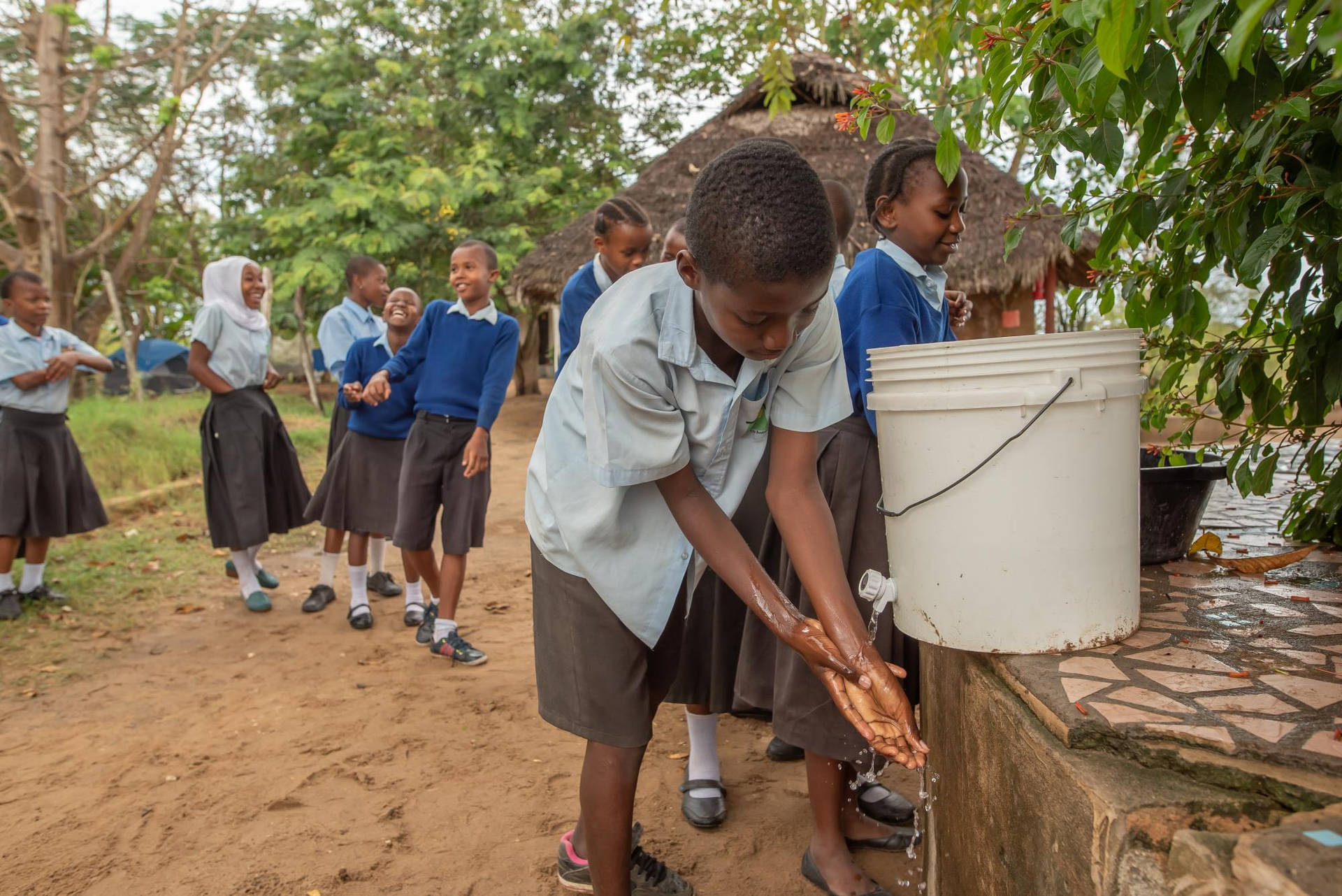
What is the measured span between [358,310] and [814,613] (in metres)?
3.94

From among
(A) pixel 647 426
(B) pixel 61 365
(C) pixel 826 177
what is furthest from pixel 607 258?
(C) pixel 826 177

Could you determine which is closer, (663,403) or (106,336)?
(663,403)

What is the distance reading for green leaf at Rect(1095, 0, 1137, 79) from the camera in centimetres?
100

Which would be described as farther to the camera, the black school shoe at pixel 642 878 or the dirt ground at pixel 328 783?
the dirt ground at pixel 328 783

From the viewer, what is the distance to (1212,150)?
2.27 meters

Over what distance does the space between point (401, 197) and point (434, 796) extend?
10772 mm

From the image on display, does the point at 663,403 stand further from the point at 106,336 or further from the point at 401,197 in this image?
the point at 106,336

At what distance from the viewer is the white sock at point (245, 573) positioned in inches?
193

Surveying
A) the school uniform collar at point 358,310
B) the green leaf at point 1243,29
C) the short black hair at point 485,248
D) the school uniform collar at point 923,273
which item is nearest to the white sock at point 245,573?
the school uniform collar at point 358,310

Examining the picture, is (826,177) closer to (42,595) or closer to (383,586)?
(383,586)

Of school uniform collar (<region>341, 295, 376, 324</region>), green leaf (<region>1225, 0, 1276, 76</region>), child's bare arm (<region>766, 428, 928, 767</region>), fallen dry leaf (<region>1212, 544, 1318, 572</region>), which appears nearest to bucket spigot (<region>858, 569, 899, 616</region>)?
child's bare arm (<region>766, 428, 928, 767</region>)

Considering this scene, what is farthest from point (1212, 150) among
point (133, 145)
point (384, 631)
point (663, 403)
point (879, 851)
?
point (133, 145)

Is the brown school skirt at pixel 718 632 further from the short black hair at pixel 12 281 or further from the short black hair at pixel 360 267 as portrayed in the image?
the short black hair at pixel 12 281

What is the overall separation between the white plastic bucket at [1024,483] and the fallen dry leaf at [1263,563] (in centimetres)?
93
